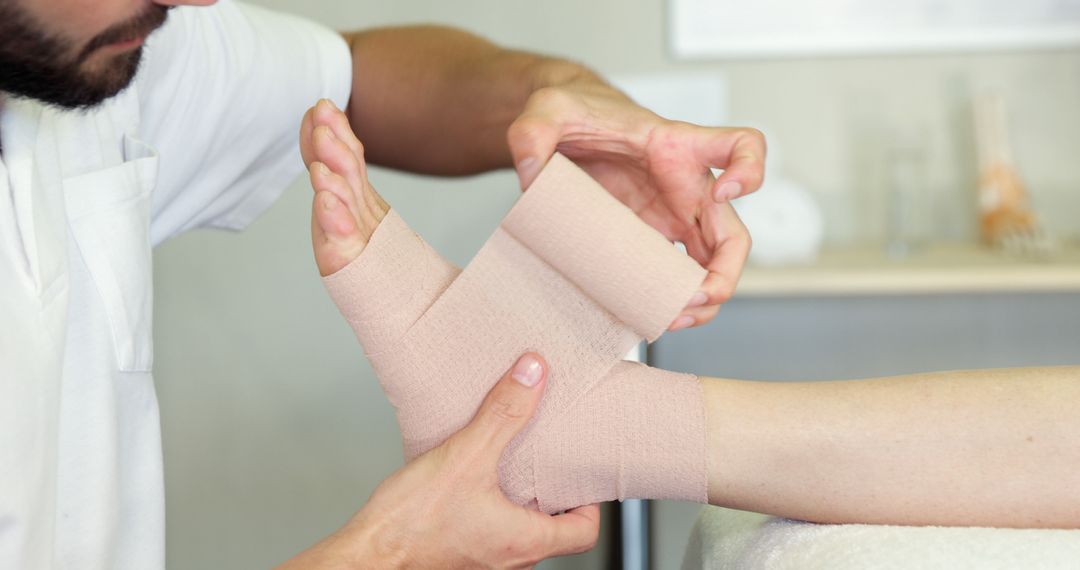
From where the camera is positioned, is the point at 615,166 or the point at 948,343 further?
the point at 948,343

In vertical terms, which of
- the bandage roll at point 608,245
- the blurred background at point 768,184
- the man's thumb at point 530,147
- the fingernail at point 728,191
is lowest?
the blurred background at point 768,184

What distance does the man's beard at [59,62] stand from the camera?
0.82 meters

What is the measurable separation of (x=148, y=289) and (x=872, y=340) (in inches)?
63.6

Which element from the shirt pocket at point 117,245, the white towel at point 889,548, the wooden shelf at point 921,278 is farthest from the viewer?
the wooden shelf at point 921,278

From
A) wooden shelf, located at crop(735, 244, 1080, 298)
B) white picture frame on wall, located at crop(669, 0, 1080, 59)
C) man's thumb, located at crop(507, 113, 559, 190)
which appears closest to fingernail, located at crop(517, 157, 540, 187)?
man's thumb, located at crop(507, 113, 559, 190)

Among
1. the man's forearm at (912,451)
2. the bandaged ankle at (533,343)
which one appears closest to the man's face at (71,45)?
the bandaged ankle at (533,343)

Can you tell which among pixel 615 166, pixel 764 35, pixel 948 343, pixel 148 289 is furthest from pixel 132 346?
pixel 948 343

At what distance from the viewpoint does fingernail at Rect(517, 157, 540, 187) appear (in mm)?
850

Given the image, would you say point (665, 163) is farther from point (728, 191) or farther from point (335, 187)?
point (335, 187)

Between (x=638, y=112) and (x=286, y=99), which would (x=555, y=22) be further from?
(x=638, y=112)

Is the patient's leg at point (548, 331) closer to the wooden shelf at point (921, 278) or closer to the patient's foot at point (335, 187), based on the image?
the patient's foot at point (335, 187)

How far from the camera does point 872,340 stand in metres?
2.22

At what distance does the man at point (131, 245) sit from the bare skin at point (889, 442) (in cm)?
12

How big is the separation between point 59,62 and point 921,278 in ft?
4.47
